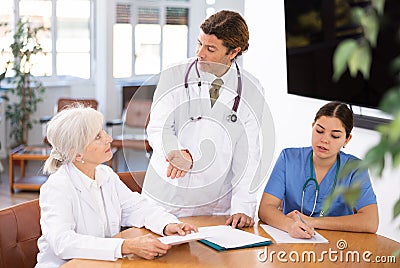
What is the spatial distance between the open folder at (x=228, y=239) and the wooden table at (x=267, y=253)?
0.06ft

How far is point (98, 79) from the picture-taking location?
8430 mm

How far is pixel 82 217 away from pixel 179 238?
1.06ft

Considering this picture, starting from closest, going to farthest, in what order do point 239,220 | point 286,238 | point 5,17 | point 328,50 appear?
point 286,238, point 239,220, point 328,50, point 5,17

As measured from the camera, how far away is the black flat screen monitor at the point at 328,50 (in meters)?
3.14

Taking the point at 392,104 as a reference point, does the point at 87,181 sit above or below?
below

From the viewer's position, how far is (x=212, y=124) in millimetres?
→ 2646

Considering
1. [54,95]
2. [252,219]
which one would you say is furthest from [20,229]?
[54,95]

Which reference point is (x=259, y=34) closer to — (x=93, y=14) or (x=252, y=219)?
(x=252, y=219)

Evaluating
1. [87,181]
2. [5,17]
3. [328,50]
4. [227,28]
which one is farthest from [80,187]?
[5,17]

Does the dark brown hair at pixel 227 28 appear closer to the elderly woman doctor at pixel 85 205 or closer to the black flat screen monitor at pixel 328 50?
the elderly woman doctor at pixel 85 205

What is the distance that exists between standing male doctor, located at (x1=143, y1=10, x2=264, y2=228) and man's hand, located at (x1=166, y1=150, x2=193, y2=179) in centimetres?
10

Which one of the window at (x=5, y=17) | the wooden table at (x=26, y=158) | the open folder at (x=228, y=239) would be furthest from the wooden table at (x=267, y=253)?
the window at (x=5, y=17)

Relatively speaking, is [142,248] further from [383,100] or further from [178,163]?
[383,100]

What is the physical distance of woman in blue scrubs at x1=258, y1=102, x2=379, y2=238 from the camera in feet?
8.23
